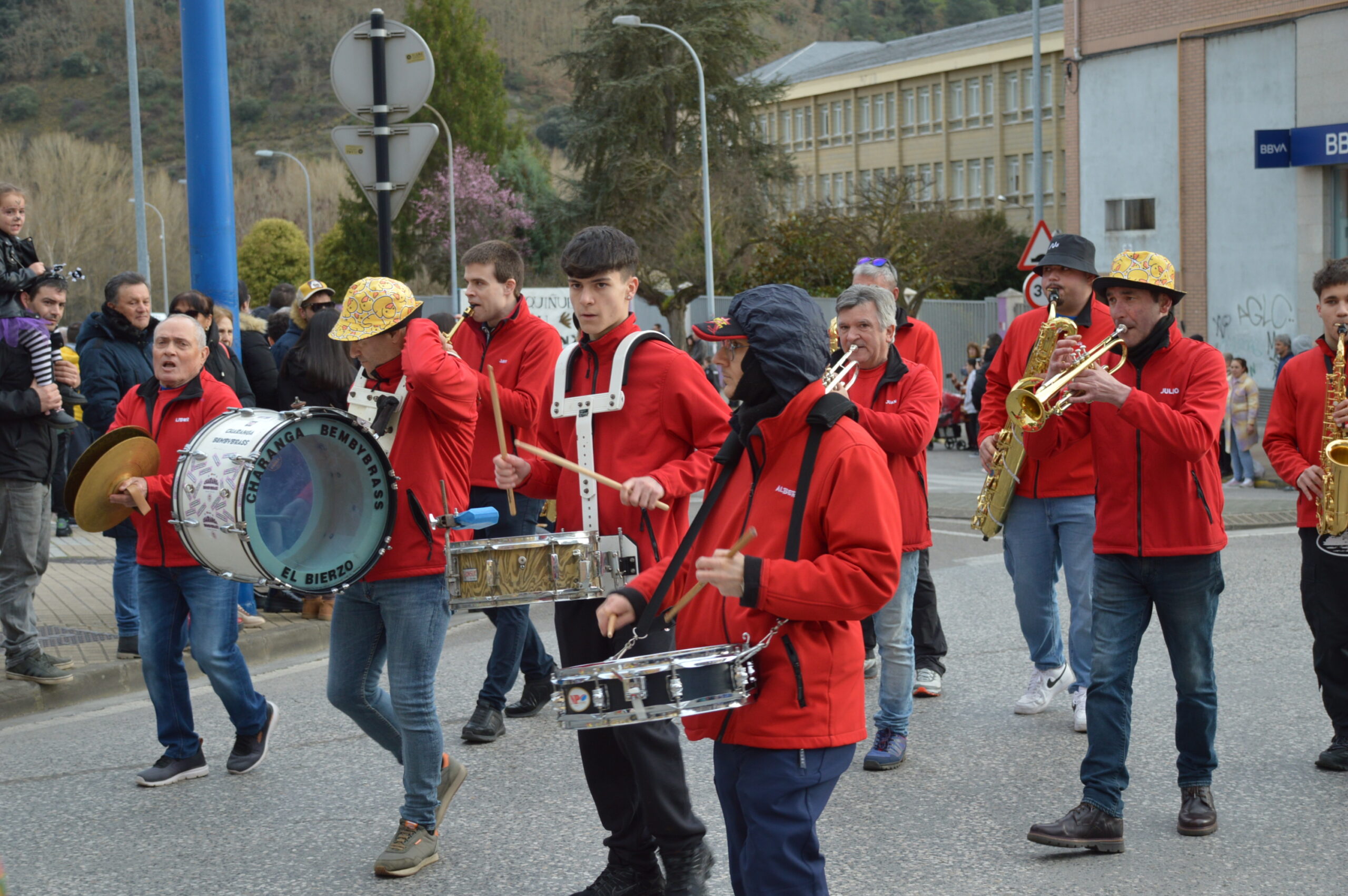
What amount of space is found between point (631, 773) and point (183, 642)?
247 centimetres

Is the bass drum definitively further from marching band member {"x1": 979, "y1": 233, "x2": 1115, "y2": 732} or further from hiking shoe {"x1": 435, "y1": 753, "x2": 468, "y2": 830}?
marching band member {"x1": 979, "y1": 233, "x2": 1115, "y2": 732}

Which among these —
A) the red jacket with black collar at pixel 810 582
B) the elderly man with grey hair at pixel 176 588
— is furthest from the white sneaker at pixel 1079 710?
the elderly man with grey hair at pixel 176 588

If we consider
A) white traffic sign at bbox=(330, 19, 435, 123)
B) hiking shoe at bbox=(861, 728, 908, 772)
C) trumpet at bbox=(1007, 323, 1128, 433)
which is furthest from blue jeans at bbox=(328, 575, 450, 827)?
white traffic sign at bbox=(330, 19, 435, 123)

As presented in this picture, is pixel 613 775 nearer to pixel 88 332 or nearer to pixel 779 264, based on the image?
pixel 88 332

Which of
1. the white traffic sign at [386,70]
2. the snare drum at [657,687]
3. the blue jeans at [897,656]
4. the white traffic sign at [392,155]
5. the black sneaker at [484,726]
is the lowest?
the black sneaker at [484,726]

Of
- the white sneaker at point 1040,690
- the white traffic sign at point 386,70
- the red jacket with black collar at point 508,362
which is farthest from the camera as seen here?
the white traffic sign at point 386,70

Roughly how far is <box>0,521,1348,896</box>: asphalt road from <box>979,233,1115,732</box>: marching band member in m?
0.31

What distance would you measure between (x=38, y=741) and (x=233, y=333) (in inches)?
136

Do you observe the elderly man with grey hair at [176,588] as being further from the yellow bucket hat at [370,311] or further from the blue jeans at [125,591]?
the blue jeans at [125,591]

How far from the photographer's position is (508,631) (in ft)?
22.3

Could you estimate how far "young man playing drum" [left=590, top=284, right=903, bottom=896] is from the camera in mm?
3326

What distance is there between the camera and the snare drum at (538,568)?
4.50 metres

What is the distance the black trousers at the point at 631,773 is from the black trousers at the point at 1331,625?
9.82 ft

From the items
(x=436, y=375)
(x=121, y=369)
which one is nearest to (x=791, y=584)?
(x=436, y=375)
